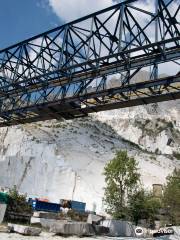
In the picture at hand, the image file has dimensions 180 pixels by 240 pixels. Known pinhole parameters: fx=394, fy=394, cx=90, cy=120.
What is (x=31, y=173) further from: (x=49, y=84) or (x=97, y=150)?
(x=49, y=84)

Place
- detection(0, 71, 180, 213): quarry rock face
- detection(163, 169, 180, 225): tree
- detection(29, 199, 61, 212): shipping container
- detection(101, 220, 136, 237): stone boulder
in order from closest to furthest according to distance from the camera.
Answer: detection(101, 220, 136, 237): stone boulder < detection(29, 199, 61, 212): shipping container < detection(163, 169, 180, 225): tree < detection(0, 71, 180, 213): quarry rock face

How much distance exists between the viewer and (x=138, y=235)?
30188 mm

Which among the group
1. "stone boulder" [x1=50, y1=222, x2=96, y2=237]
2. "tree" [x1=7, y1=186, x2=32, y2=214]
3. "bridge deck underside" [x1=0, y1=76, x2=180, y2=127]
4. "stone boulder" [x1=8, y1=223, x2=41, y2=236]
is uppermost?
"bridge deck underside" [x1=0, y1=76, x2=180, y2=127]

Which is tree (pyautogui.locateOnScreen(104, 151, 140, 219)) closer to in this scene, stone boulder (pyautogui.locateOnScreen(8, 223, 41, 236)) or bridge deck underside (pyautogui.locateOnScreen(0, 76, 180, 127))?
bridge deck underside (pyautogui.locateOnScreen(0, 76, 180, 127))

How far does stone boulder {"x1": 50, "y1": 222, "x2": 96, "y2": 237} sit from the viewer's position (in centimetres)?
2123

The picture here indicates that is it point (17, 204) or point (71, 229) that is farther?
point (17, 204)

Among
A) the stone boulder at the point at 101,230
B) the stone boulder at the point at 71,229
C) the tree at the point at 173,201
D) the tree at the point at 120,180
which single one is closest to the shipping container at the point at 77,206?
the tree at the point at 120,180

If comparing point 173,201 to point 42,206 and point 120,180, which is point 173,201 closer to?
point 120,180

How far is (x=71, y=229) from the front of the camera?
21797 mm

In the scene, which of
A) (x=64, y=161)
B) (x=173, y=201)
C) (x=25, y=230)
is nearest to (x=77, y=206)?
(x=173, y=201)

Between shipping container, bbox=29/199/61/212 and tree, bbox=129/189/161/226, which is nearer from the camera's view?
shipping container, bbox=29/199/61/212

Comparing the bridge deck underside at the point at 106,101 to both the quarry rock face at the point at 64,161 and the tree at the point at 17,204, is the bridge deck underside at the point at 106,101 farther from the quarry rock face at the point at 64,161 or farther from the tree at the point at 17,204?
the quarry rock face at the point at 64,161

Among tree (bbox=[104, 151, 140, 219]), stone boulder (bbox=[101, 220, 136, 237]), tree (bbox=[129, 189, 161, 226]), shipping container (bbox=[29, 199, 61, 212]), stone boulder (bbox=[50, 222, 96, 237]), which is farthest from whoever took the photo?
tree (bbox=[129, 189, 161, 226])

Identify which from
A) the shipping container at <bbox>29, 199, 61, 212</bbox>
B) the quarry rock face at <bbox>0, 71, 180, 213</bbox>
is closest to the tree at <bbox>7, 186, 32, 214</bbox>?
the shipping container at <bbox>29, 199, 61, 212</bbox>
